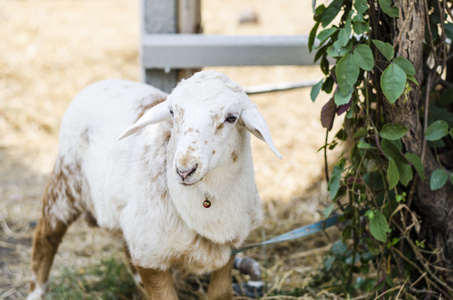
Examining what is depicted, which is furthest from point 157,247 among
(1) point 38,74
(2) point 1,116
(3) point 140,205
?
(1) point 38,74

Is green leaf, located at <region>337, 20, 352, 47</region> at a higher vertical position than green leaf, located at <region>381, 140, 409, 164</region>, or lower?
higher

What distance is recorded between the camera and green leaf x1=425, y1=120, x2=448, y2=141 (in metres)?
2.61

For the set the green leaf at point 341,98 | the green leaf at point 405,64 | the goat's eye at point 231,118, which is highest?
the green leaf at point 405,64

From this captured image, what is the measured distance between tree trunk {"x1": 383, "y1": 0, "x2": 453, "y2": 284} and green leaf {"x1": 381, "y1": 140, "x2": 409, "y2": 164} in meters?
0.22

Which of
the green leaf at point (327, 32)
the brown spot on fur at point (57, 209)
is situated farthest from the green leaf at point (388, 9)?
Result: the brown spot on fur at point (57, 209)

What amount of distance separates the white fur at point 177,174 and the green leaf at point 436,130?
2.87 ft

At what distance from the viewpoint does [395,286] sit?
9.66 feet

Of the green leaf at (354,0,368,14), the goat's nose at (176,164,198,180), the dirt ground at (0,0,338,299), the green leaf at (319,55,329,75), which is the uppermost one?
the green leaf at (354,0,368,14)

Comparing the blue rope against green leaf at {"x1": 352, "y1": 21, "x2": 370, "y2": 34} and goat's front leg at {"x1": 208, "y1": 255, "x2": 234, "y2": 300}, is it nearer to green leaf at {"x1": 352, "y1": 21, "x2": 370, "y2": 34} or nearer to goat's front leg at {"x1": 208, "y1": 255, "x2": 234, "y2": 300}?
goat's front leg at {"x1": 208, "y1": 255, "x2": 234, "y2": 300}

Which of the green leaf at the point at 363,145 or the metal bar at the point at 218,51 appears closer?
the green leaf at the point at 363,145

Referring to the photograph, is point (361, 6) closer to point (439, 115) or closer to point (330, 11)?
point (330, 11)

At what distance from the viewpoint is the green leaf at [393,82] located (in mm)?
2314

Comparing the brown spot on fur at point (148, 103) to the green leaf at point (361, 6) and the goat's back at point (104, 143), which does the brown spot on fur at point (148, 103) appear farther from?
the green leaf at point (361, 6)

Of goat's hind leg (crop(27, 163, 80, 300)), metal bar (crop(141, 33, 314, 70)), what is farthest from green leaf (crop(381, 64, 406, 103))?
goat's hind leg (crop(27, 163, 80, 300))
